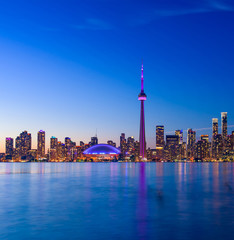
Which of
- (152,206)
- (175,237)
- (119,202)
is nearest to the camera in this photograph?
(175,237)

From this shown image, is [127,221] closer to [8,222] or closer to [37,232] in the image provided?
[37,232]

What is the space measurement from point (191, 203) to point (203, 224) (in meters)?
12.1

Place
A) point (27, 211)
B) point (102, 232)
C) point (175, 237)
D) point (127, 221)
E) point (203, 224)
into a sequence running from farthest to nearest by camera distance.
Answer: point (27, 211) < point (127, 221) < point (203, 224) < point (102, 232) < point (175, 237)

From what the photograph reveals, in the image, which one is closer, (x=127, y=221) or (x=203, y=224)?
(x=203, y=224)

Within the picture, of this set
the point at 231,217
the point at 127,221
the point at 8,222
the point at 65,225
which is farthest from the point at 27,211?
the point at 231,217

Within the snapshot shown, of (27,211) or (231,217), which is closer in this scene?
(231,217)

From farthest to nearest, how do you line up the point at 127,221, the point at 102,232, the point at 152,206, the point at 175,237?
1. the point at 152,206
2. the point at 127,221
3. the point at 102,232
4. the point at 175,237

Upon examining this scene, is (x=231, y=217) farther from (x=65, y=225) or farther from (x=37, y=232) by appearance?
(x=37, y=232)

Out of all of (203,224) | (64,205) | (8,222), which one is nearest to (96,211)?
(64,205)

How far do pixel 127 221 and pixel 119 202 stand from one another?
11805 mm

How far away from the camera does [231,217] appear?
26047 mm

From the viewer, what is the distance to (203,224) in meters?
23.5

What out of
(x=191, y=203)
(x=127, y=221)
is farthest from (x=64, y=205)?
(x=191, y=203)

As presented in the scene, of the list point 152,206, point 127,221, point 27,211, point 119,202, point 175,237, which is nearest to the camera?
point 175,237
